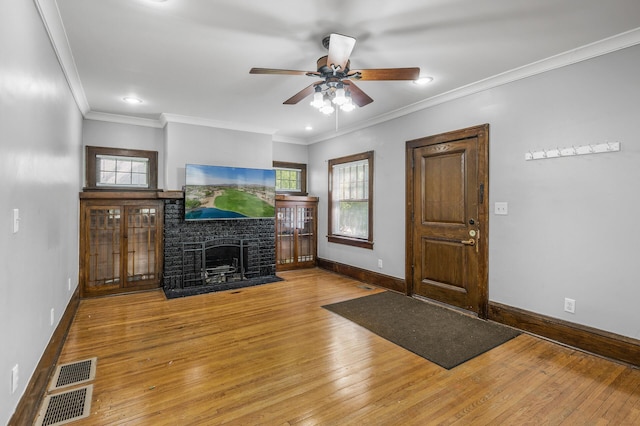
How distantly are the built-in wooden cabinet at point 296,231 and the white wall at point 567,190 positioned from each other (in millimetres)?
3049

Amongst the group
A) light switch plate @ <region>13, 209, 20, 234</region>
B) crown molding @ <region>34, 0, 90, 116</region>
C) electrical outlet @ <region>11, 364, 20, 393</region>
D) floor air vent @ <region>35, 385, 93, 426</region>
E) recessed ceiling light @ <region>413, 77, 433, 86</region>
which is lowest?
floor air vent @ <region>35, 385, 93, 426</region>

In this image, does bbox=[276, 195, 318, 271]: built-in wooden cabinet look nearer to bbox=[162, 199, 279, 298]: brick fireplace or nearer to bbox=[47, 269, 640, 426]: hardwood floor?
bbox=[162, 199, 279, 298]: brick fireplace

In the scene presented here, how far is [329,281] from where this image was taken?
17.2 ft

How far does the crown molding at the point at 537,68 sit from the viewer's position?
2576 millimetres

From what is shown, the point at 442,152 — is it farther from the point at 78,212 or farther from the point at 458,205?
the point at 78,212

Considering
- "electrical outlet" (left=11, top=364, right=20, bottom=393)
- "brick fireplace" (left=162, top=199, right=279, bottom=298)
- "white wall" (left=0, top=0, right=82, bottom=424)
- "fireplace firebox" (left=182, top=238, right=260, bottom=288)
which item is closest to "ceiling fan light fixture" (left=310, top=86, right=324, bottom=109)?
"white wall" (left=0, top=0, right=82, bottom=424)

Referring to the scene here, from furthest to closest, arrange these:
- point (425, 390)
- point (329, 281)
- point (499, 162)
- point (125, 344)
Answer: point (329, 281)
point (499, 162)
point (125, 344)
point (425, 390)

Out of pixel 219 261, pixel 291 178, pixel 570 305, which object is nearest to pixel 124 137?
pixel 219 261

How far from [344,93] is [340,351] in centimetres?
222

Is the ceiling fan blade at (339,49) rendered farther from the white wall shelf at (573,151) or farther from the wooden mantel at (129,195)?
the wooden mantel at (129,195)

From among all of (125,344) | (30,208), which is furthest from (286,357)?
(30,208)

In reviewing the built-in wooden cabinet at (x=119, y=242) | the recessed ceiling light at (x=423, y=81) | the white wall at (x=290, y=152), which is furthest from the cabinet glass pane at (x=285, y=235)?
the recessed ceiling light at (x=423, y=81)

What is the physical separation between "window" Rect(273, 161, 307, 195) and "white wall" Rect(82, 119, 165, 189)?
6.84 feet

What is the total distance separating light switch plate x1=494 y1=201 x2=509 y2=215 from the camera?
338cm
